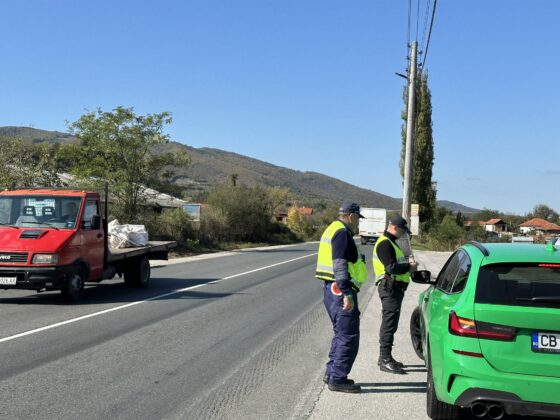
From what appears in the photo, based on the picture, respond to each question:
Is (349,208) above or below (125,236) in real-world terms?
above

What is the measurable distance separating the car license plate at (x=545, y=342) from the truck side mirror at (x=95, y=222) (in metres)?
9.58

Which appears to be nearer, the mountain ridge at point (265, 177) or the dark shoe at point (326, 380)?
the dark shoe at point (326, 380)

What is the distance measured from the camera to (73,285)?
37.0 ft

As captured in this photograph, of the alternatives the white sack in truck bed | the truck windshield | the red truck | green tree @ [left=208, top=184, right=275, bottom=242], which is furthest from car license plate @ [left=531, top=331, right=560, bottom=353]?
green tree @ [left=208, top=184, right=275, bottom=242]

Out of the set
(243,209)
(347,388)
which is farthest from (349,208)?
(243,209)

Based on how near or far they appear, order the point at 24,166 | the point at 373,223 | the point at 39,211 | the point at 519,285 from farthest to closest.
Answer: the point at 373,223 → the point at 24,166 → the point at 39,211 → the point at 519,285

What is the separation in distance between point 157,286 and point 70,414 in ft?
32.7

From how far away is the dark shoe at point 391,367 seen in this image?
6559mm

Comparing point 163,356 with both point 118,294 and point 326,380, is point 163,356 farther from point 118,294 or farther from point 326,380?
point 118,294

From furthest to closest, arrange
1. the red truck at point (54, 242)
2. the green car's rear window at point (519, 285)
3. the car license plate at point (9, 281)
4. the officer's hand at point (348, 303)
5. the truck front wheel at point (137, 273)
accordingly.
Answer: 1. the truck front wheel at point (137, 273)
2. the red truck at point (54, 242)
3. the car license plate at point (9, 281)
4. the officer's hand at point (348, 303)
5. the green car's rear window at point (519, 285)

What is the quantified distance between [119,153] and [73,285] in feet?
66.0

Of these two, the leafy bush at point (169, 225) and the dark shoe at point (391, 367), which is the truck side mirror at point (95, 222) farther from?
the leafy bush at point (169, 225)

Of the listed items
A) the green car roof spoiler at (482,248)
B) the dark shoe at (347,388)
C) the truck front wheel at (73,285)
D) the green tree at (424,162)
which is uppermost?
the green tree at (424,162)

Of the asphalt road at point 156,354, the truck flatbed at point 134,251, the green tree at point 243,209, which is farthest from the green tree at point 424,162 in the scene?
the asphalt road at point 156,354
